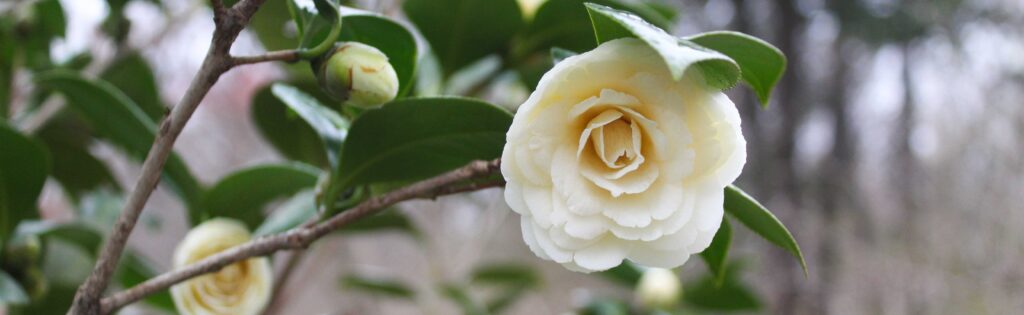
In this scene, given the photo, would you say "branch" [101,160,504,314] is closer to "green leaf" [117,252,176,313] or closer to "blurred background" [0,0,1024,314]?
"green leaf" [117,252,176,313]


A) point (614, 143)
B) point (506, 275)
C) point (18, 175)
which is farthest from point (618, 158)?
point (506, 275)

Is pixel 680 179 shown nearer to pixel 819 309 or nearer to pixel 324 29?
pixel 324 29

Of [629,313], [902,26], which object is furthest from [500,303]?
[902,26]

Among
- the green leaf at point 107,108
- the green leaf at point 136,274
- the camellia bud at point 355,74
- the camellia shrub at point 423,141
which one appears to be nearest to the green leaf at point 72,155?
the camellia shrub at point 423,141

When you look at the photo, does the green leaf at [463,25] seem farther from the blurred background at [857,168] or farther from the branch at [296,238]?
the blurred background at [857,168]

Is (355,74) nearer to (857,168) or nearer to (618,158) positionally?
(618,158)

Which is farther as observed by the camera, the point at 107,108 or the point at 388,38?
the point at 107,108

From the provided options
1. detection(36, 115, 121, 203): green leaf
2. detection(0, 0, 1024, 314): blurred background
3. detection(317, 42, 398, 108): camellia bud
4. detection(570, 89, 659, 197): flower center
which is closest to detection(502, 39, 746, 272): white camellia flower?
detection(570, 89, 659, 197): flower center
